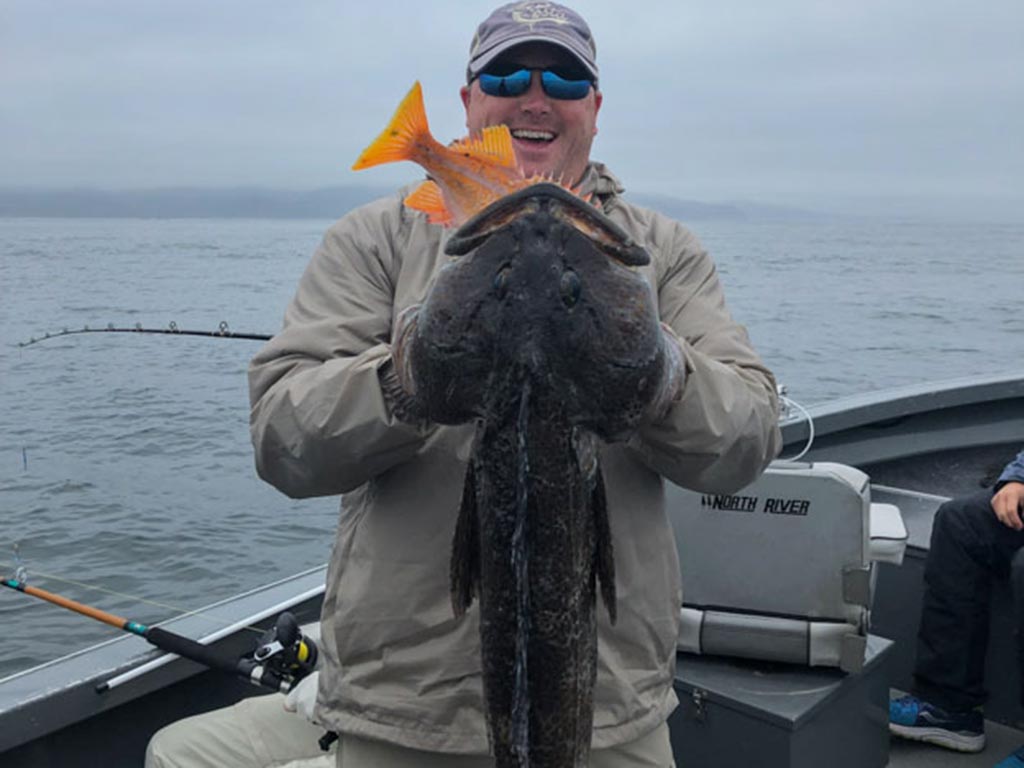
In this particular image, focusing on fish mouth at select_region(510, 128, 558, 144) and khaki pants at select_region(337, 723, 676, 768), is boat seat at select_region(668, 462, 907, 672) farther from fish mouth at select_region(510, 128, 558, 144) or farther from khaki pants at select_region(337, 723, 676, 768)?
fish mouth at select_region(510, 128, 558, 144)

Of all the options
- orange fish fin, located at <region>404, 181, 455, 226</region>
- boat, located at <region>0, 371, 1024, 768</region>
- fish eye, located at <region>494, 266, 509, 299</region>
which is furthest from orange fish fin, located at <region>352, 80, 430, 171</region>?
boat, located at <region>0, 371, 1024, 768</region>

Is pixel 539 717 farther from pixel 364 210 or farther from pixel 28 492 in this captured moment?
pixel 28 492

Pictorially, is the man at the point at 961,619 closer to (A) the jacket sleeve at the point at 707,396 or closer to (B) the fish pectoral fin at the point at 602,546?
(A) the jacket sleeve at the point at 707,396

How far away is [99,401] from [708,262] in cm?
2034

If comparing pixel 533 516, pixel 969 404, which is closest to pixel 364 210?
pixel 533 516

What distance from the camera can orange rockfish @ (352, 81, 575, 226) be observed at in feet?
6.84

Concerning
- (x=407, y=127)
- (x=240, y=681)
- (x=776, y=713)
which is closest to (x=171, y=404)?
(x=240, y=681)

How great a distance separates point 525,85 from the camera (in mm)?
2707

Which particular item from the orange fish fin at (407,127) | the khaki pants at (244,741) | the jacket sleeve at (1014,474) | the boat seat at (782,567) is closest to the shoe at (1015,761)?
the boat seat at (782,567)

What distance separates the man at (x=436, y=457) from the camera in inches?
88.8

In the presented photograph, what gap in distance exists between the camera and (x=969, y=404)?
7.88m

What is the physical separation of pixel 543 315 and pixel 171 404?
20.1 metres

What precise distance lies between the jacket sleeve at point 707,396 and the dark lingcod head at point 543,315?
35cm

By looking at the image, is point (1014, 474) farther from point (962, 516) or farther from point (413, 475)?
point (413, 475)
